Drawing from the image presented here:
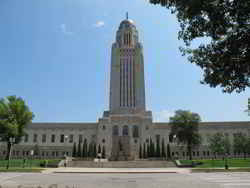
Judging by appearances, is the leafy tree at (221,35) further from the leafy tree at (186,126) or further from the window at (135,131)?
the window at (135,131)

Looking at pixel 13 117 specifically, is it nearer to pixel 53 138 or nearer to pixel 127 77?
pixel 53 138

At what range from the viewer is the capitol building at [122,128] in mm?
64875

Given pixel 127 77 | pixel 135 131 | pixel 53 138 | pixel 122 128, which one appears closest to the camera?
pixel 122 128

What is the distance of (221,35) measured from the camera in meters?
9.06

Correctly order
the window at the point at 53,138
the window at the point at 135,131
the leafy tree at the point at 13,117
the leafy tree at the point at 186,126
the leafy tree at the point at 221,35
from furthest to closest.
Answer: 1. the window at the point at 53,138
2. the window at the point at 135,131
3. the leafy tree at the point at 186,126
4. the leafy tree at the point at 13,117
5. the leafy tree at the point at 221,35

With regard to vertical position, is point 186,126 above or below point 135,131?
above

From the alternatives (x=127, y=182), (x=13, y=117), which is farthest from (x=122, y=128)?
(x=127, y=182)

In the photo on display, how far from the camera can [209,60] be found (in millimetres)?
10109

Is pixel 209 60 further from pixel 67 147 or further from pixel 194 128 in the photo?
pixel 67 147

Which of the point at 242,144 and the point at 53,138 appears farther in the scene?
the point at 53,138

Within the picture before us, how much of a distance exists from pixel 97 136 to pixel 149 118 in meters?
16.7

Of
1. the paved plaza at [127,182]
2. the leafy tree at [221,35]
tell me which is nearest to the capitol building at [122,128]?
the paved plaza at [127,182]

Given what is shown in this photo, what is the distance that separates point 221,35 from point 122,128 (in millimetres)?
57561

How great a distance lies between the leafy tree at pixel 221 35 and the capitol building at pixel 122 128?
4881cm
